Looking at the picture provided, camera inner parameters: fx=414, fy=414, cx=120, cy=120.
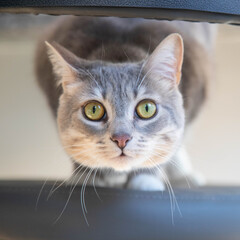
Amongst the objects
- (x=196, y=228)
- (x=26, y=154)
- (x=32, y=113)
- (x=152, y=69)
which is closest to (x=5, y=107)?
(x=32, y=113)

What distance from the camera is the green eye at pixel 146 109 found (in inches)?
35.7

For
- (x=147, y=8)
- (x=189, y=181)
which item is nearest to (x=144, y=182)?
(x=189, y=181)

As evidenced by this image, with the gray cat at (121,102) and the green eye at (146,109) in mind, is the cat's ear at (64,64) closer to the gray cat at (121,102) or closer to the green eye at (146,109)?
the gray cat at (121,102)

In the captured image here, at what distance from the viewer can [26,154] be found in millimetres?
1848

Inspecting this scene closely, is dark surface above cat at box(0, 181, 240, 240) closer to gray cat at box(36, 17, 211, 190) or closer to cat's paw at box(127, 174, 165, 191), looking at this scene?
gray cat at box(36, 17, 211, 190)

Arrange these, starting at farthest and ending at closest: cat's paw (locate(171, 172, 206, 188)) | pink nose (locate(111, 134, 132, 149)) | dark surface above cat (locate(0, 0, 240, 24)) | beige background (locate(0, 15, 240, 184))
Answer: beige background (locate(0, 15, 240, 184)) < cat's paw (locate(171, 172, 206, 188)) < pink nose (locate(111, 134, 132, 149)) < dark surface above cat (locate(0, 0, 240, 24))

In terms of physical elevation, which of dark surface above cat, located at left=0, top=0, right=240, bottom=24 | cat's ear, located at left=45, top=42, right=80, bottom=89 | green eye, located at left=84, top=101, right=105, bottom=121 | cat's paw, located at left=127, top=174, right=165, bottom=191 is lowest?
cat's paw, located at left=127, top=174, right=165, bottom=191

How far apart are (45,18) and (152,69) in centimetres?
76

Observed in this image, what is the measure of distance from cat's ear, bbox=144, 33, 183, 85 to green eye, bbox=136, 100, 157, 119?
69 mm

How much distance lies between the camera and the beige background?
5.65 ft

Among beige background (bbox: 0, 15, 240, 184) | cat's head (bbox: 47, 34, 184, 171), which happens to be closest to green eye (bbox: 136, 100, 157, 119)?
cat's head (bbox: 47, 34, 184, 171)

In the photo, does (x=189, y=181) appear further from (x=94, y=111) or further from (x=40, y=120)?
(x=40, y=120)

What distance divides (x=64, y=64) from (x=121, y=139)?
8.5 inches

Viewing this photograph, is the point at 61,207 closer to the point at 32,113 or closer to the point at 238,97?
the point at 32,113
